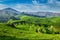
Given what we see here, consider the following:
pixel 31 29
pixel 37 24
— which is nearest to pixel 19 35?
pixel 31 29

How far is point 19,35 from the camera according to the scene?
264 inches

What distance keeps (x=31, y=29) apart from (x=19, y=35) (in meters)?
0.49

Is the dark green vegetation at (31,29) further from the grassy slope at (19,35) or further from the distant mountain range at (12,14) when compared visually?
the distant mountain range at (12,14)

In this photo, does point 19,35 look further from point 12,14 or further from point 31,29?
point 12,14

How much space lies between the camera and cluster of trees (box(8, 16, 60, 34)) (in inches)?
273

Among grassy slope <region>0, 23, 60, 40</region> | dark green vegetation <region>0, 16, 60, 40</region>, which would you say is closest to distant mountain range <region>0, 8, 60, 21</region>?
dark green vegetation <region>0, 16, 60, 40</region>

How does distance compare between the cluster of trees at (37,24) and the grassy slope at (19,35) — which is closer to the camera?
the grassy slope at (19,35)

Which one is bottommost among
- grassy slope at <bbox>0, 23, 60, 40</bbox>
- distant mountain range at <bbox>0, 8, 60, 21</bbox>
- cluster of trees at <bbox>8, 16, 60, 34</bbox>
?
grassy slope at <bbox>0, 23, 60, 40</bbox>

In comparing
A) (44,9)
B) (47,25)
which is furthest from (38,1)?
(47,25)

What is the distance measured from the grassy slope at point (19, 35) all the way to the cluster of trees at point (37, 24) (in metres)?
0.16

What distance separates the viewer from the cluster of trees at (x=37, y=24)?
694 cm

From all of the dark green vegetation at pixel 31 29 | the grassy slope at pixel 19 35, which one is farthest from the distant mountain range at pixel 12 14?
the grassy slope at pixel 19 35

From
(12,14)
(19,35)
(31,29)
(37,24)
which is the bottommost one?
(19,35)

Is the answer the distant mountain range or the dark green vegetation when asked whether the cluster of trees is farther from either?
the distant mountain range
